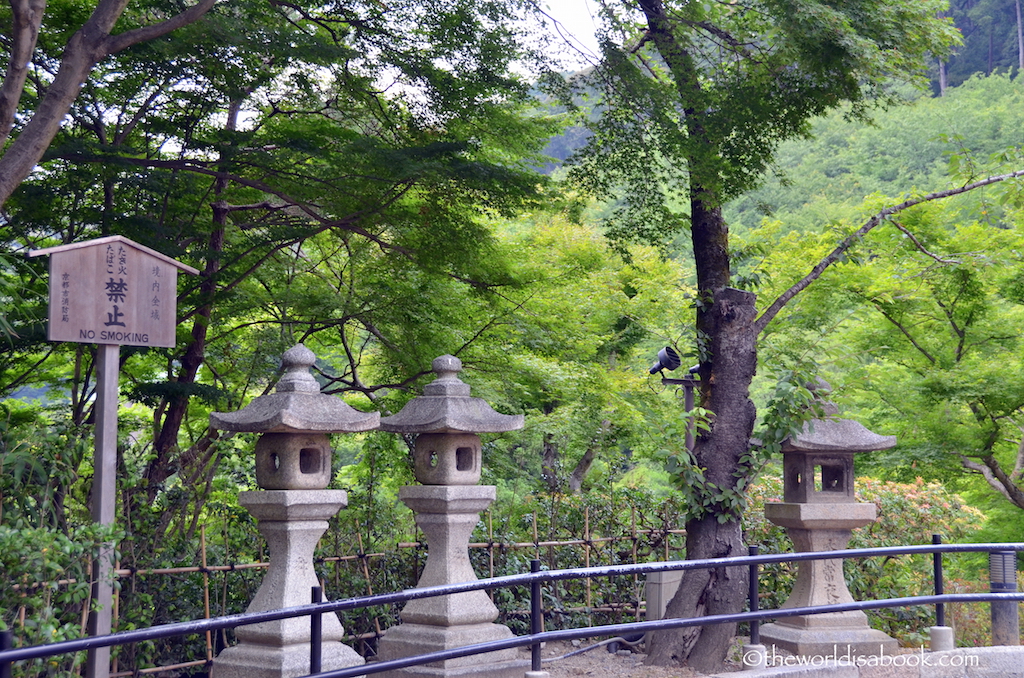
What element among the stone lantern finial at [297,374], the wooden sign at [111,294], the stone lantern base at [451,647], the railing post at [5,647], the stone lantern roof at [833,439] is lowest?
the stone lantern base at [451,647]

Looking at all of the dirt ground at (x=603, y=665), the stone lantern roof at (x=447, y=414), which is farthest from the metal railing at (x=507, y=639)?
the dirt ground at (x=603, y=665)

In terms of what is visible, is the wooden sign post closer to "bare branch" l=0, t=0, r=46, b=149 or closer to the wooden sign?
the wooden sign

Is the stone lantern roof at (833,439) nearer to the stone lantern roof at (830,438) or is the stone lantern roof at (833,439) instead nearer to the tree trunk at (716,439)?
the stone lantern roof at (830,438)

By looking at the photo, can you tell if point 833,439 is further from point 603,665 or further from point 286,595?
point 286,595

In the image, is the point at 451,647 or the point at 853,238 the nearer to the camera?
the point at 451,647

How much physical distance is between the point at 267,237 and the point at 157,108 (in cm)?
170

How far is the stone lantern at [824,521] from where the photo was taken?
7.48m

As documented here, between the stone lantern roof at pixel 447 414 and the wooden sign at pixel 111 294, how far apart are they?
1783 mm

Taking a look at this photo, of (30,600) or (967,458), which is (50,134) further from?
(967,458)

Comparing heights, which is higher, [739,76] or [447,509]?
[739,76]

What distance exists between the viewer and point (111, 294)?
6.01m

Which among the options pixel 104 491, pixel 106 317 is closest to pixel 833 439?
pixel 104 491

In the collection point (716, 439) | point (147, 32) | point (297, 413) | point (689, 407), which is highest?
point (147, 32)

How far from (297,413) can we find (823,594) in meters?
4.74
